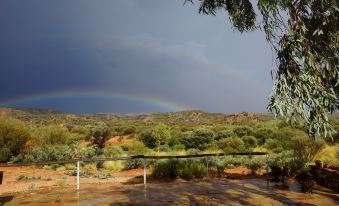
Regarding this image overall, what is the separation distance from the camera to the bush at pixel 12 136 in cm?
2707

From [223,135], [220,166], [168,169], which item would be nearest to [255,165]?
[220,166]

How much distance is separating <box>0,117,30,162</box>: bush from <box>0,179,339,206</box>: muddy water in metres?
15.3

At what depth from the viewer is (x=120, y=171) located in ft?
65.8

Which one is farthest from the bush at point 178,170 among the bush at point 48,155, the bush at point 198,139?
the bush at point 198,139

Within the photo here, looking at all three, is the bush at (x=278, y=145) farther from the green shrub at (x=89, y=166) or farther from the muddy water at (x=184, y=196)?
the muddy water at (x=184, y=196)

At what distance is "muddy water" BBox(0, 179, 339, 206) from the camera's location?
34.5 feet

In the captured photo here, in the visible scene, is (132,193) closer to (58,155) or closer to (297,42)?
(297,42)

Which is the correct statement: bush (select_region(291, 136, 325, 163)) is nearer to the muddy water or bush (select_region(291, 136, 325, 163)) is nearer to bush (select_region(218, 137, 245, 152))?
bush (select_region(218, 137, 245, 152))

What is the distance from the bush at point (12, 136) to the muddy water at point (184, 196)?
15.3 meters

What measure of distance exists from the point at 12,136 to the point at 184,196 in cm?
1996

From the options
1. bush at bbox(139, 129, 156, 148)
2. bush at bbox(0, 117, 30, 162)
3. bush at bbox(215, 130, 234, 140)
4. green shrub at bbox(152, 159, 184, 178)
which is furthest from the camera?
bush at bbox(215, 130, 234, 140)

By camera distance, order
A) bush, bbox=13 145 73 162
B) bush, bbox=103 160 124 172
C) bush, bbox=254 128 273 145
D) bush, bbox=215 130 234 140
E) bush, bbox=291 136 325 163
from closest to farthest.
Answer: bush, bbox=103 160 124 172, bush, bbox=291 136 325 163, bush, bbox=13 145 73 162, bush, bbox=254 128 273 145, bush, bbox=215 130 234 140

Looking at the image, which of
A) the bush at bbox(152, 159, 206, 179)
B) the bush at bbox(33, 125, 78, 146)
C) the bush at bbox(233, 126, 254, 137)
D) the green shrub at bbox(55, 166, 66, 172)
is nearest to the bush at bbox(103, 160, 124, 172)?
the green shrub at bbox(55, 166, 66, 172)

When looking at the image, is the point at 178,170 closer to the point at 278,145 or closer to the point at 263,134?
the point at 278,145
